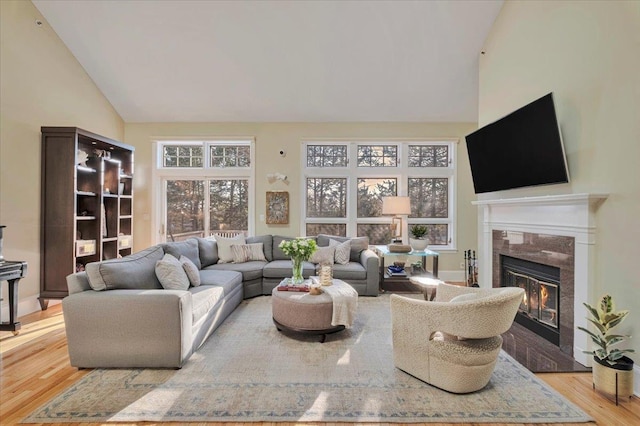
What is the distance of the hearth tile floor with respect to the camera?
247cm

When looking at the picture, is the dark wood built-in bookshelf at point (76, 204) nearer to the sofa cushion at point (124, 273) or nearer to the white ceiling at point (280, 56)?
the white ceiling at point (280, 56)

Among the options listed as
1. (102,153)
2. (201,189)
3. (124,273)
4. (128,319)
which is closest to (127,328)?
(128,319)

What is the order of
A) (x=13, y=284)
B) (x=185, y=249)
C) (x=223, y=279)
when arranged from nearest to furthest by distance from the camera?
1. (x=13, y=284)
2. (x=223, y=279)
3. (x=185, y=249)

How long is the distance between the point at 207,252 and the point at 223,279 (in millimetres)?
1082

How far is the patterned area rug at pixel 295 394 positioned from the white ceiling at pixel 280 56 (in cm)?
386

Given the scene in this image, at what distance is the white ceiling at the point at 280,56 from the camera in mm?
3807

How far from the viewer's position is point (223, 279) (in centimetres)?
361

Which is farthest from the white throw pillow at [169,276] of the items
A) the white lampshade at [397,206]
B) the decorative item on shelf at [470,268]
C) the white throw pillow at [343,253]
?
the decorative item on shelf at [470,268]

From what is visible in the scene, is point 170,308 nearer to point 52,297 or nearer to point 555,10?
point 52,297

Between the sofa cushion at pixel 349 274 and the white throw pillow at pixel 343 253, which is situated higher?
A: the white throw pillow at pixel 343 253

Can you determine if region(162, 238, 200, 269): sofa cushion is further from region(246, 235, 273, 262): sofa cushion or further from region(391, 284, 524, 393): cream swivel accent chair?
region(391, 284, 524, 393): cream swivel accent chair

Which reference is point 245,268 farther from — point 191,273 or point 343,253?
point 343,253

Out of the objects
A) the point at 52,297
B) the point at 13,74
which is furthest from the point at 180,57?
the point at 52,297

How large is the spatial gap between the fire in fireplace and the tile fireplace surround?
0.35 feet
